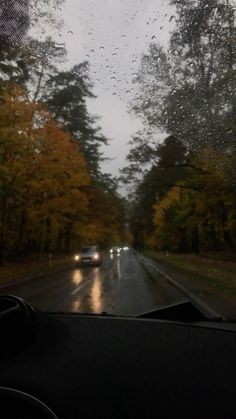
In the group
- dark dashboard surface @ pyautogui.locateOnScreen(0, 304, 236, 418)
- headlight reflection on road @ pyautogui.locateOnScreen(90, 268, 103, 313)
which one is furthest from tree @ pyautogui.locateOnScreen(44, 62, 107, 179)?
dark dashboard surface @ pyautogui.locateOnScreen(0, 304, 236, 418)

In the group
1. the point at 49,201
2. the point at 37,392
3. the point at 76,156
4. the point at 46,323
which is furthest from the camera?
the point at 76,156

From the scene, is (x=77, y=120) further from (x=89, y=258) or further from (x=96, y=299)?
(x=96, y=299)

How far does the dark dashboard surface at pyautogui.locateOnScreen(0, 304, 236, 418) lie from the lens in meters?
2.26

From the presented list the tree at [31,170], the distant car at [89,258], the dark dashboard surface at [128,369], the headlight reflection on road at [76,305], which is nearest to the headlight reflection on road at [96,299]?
the headlight reflection on road at [76,305]

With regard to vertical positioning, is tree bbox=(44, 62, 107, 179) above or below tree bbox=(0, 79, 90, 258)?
above

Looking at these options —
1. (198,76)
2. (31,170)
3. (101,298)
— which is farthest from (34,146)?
(198,76)

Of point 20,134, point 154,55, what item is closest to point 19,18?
point 154,55

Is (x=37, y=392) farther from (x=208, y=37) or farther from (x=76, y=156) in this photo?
(x=76, y=156)

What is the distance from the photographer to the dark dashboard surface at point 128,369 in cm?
226

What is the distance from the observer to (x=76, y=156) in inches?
1453

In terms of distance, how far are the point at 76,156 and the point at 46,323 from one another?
34596mm

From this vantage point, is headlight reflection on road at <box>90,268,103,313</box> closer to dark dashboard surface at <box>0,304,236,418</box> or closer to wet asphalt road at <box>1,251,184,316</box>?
wet asphalt road at <box>1,251,184,316</box>

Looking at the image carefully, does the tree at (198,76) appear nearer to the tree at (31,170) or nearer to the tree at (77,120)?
the tree at (31,170)

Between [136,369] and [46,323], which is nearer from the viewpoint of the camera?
[136,369]
